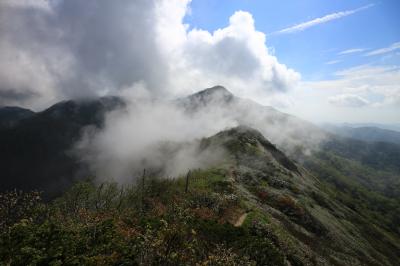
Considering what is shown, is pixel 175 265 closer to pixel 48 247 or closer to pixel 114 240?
pixel 114 240

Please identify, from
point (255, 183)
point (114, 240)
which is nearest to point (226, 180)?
point (255, 183)

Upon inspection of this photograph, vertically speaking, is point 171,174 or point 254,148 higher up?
point 254,148

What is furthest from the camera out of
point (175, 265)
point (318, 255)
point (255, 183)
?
point (255, 183)

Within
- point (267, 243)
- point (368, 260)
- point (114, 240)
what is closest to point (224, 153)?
point (368, 260)

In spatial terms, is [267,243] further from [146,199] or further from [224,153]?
[224,153]

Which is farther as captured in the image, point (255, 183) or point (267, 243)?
point (255, 183)

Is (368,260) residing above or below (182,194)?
below

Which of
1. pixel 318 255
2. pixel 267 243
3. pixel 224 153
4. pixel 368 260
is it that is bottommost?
pixel 368 260

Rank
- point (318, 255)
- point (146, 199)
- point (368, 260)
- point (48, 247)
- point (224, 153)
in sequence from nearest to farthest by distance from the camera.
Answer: point (48, 247), point (318, 255), point (368, 260), point (146, 199), point (224, 153)

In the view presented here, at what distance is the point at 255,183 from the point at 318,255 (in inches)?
2057

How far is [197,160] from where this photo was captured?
185 m

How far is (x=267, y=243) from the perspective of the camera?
65.1 meters

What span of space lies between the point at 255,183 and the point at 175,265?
10766 cm

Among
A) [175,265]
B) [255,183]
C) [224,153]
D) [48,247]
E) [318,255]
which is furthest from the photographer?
[224,153]
